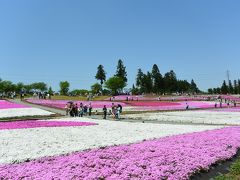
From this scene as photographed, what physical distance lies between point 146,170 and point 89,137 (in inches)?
471

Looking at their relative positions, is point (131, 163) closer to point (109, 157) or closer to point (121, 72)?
point (109, 157)

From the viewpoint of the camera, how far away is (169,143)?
2050cm

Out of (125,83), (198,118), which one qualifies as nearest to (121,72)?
(125,83)

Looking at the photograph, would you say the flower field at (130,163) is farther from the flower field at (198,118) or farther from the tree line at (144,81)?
the tree line at (144,81)

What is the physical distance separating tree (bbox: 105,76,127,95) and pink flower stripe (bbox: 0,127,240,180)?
146m

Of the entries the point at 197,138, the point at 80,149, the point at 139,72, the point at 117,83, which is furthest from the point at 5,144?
the point at 139,72

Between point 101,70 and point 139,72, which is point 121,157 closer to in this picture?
point 101,70

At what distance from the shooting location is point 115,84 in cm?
16538

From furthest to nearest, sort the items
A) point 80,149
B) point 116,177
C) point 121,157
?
point 80,149, point 121,157, point 116,177

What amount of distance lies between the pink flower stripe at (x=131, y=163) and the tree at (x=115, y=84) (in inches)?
5729

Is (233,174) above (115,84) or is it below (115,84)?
below

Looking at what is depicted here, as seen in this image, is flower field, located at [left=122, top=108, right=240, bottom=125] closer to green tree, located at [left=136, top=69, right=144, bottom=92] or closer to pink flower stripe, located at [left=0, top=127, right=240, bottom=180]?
pink flower stripe, located at [left=0, top=127, right=240, bottom=180]

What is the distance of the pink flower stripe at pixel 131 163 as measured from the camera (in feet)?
44.5

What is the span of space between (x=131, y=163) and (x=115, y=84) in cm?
15054
